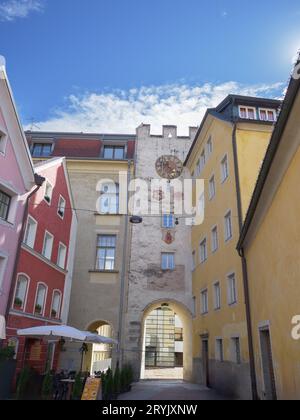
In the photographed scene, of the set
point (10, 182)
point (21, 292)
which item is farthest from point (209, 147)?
point (21, 292)

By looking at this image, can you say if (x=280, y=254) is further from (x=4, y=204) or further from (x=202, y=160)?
(x=202, y=160)

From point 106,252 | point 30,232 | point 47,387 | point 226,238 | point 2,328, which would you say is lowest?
point 47,387

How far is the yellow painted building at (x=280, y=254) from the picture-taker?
27.6 ft

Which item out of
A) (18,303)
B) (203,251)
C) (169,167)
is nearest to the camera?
(18,303)

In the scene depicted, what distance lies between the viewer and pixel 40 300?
1809 centimetres

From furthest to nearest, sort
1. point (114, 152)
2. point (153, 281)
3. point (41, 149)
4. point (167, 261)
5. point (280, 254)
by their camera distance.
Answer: point (114, 152)
point (41, 149)
point (167, 261)
point (153, 281)
point (280, 254)

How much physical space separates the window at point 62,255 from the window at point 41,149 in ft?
34.0

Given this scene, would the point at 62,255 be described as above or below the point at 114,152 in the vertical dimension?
below

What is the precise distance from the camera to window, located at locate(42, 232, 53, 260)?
19.1 meters

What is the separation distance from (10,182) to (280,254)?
11419 millimetres

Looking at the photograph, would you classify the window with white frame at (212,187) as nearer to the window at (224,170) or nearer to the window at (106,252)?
the window at (224,170)

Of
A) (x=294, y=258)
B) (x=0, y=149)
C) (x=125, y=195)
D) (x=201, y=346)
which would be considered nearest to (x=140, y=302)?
(x=201, y=346)

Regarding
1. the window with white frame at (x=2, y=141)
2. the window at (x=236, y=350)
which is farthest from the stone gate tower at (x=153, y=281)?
the window with white frame at (x=2, y=141)
